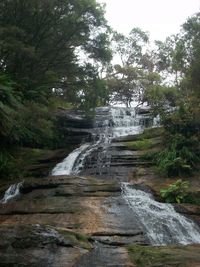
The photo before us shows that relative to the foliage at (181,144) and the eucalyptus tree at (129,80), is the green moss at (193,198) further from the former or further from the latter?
the eucalyptus tree at (129,80)

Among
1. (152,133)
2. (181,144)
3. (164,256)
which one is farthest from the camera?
(152,133)

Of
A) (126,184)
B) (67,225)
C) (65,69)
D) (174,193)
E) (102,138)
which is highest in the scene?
(65,69)

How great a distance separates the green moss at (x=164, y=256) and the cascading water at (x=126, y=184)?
1657 mm

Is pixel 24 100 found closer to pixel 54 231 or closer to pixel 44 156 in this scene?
pixel 44 156

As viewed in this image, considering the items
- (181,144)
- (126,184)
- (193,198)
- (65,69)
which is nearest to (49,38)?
(65,69)

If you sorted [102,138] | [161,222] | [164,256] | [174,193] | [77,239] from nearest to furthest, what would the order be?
[164,256] < [77,239] < [161,222] < [174,193] < [102,138]

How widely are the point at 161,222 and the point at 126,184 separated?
2.83 m

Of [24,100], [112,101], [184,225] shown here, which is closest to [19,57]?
[24,100]

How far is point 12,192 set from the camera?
13297mm

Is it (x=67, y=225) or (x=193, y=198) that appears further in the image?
(x=193, y=198)

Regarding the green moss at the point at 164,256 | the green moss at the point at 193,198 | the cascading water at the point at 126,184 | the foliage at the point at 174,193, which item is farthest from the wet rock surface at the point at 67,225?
the green moss at the point at 193,198

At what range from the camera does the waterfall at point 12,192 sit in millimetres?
12962

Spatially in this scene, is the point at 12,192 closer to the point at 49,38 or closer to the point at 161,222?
the point at 161,222

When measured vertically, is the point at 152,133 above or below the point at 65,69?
below
